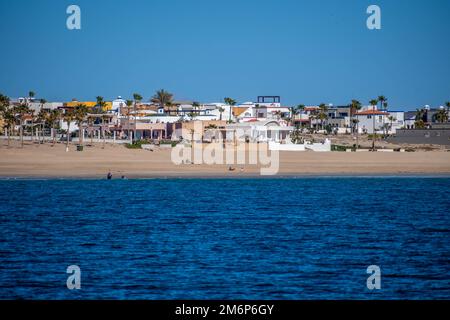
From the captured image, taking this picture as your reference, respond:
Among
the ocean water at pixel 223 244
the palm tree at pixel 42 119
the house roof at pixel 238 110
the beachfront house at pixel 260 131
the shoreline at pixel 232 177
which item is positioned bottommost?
the ocean water at pixel 223 244

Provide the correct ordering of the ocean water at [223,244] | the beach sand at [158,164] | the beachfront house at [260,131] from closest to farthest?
the ocean water at [223,244] < the beach sand at [158,164] < the beachfront house at [260,131]

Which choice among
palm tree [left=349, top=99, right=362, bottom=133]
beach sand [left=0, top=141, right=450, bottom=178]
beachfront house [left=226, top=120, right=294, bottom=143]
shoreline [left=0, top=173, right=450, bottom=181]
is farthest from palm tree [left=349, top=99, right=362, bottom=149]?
shoreline [left=0, top=173, right=450, bottom=181]

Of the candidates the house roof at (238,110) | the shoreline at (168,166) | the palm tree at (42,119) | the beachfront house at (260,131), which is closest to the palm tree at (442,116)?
the house roof at (238,110)

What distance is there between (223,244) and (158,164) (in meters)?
39.0

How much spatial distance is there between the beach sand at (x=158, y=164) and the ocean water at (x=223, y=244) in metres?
5.90

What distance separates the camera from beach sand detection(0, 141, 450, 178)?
6500 cm

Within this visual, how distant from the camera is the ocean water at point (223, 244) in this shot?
23.0 metres

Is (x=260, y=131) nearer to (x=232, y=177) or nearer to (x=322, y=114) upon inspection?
(x=322, y=114)

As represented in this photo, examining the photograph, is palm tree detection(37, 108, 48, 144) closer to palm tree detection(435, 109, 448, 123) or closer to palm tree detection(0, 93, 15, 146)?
palm tree detection(0, 93, 15, 146)

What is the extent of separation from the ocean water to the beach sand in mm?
5899

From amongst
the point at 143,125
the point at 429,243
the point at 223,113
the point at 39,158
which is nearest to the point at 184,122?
the point at 143,125

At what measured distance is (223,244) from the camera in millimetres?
31578

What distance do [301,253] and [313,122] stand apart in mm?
119275

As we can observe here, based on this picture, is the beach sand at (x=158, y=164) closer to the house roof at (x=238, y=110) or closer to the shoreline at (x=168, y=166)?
the shoreline at (x=168, y=166)
